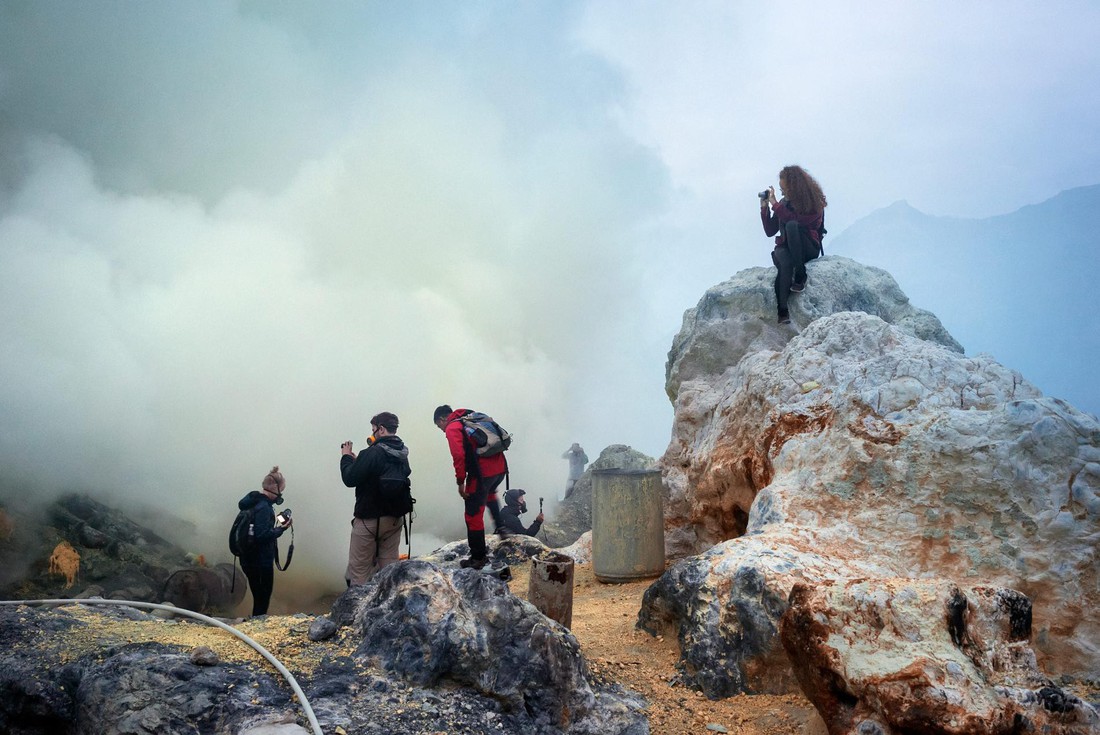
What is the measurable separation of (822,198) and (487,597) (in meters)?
7.00

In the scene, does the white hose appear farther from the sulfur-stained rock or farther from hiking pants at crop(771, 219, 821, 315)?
hiking pants at crop(771, 219, 821, 315)

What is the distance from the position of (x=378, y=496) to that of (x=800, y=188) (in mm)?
6036

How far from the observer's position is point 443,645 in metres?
3.24

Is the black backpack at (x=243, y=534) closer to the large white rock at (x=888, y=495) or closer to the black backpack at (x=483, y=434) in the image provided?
the black backpack at (x=483, y=434)

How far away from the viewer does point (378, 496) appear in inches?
245

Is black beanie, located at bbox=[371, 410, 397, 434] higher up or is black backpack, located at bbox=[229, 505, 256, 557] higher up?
black beanie, located at bbox=[371, 410, 397, 434]

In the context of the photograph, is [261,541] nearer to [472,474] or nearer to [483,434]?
[472,474]

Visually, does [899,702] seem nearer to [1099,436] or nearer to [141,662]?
[1099,436]

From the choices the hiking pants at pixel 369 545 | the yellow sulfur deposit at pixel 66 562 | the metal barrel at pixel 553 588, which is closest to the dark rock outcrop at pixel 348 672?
the metal barrel at pixel 553 588

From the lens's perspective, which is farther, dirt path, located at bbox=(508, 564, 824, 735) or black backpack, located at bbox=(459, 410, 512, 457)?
black backpack, located at bbox=(459, 410, 512, 457)

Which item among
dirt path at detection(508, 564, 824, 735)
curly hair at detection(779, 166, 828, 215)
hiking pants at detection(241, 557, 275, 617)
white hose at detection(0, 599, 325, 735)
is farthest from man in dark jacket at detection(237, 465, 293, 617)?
curly hair at detection(779, 166, 828, 215)

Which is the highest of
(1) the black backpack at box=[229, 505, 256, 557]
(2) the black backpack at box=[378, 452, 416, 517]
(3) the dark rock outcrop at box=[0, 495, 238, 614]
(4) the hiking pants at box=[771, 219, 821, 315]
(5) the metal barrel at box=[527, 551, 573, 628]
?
(4) the hiking pants at box=[771, 219, 821, 315]

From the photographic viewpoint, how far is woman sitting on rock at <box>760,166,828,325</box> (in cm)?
834

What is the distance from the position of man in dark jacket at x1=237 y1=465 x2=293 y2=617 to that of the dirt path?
3.14m
